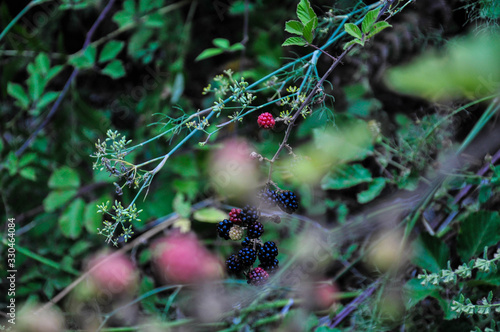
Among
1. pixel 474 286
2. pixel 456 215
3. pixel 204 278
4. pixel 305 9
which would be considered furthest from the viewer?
pixel 204 278

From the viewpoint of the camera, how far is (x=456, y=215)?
39.7 inches

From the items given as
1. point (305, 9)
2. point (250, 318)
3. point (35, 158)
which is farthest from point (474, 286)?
point (35, 158)

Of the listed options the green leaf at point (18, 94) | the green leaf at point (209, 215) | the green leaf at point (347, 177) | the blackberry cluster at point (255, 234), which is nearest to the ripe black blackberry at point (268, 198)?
the blackberry cluster at point (255, 234)

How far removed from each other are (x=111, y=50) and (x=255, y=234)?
1.00 metres

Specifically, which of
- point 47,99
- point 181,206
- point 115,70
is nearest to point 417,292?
point 181,206

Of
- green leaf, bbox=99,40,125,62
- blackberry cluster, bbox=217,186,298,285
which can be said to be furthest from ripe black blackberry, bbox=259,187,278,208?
green leaf, bbox=99,40,125,62

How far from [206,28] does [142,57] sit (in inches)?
11.0

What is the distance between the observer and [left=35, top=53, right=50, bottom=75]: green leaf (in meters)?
1.40

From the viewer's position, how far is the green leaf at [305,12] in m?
0.65

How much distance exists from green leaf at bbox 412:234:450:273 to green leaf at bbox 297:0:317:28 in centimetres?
54

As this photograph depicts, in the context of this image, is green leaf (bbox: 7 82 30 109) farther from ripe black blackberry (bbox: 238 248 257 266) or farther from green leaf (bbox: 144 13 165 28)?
ripe black blackberry (bbox: 238 248 257 266)

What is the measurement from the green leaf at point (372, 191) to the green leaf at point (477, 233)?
21 cm

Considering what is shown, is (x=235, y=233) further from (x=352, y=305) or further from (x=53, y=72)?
(x=53, y=72)

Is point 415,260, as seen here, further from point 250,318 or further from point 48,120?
point 48,120
